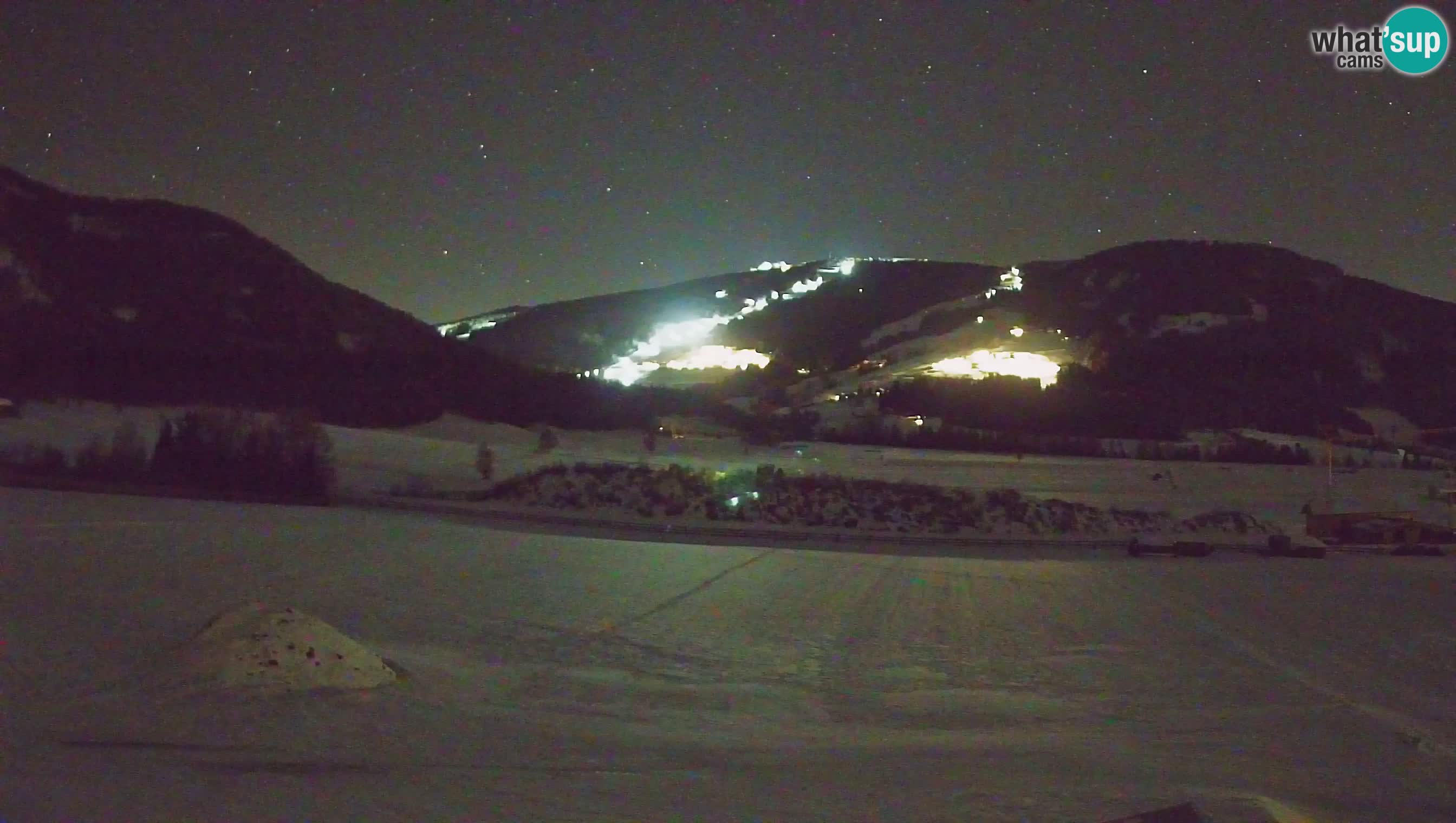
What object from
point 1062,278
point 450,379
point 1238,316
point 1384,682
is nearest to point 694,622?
point 1384,682

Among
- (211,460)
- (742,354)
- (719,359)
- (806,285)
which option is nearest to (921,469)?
(211,460)

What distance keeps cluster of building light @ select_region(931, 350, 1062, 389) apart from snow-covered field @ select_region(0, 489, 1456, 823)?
44366 mm

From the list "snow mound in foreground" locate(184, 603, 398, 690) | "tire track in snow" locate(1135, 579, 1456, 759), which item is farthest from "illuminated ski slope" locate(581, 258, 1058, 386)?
"snow mound in foreground" locate(184, 603, 398, 690)

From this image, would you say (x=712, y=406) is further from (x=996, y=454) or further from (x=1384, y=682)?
(x=1384, y=682)

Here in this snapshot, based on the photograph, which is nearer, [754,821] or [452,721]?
[754,821]

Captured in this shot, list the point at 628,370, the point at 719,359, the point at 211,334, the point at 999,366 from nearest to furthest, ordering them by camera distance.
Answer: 1. the point at 211,334
2. the point at 999,366
3. the point at 628,370
4. the point at 719,359

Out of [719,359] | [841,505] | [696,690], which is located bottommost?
[696,690]

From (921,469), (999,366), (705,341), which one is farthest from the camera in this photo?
(705,341)

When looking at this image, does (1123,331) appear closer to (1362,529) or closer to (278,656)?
(1362,529)

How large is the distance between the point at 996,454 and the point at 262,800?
1317 inches

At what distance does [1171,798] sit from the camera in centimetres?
523

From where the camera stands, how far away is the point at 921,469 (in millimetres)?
30234

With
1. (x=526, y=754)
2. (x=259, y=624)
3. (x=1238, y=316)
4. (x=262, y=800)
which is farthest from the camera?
(x=1238, y=316)

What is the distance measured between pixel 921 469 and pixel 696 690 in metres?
22.9
